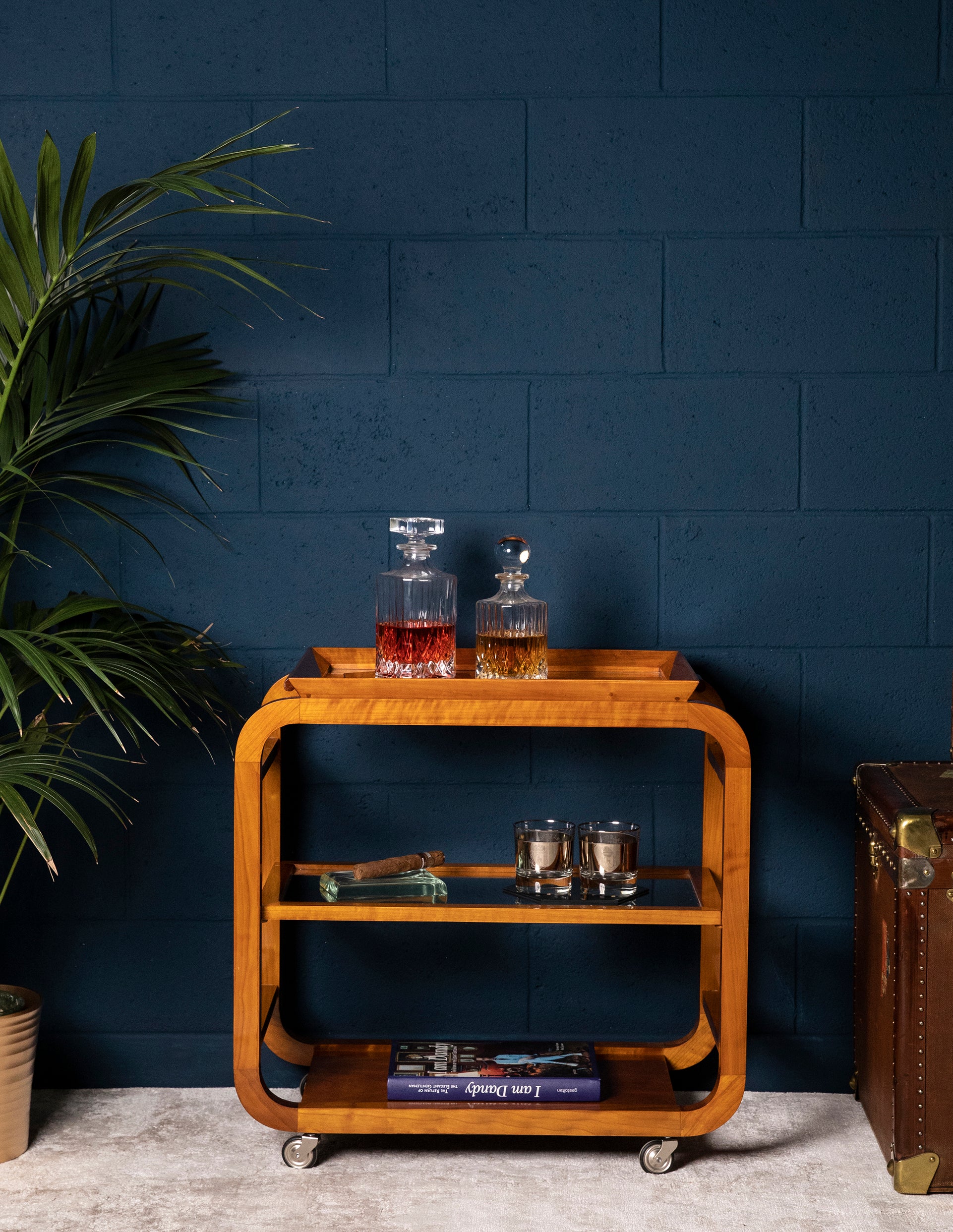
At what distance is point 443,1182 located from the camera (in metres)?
1.88

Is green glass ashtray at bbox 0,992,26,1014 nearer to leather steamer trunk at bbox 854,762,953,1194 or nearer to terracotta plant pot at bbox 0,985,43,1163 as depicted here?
terracotta plant pot at bbox 0,985,43,1163

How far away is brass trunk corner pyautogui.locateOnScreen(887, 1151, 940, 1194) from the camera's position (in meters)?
1.84

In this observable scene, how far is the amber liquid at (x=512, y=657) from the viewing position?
1926 mm

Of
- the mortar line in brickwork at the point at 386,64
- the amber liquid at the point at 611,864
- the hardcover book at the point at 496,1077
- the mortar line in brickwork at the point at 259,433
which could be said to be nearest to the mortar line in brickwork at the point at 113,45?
the mortar line in brickwork at the point at 386,64

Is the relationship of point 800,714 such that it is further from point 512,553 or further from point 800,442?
point 512,553

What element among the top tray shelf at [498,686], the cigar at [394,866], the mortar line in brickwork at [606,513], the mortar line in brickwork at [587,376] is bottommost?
the cigar at [394,866]

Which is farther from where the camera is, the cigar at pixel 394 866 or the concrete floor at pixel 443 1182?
the cigar at pixel 394 866

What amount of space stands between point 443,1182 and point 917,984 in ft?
2.74

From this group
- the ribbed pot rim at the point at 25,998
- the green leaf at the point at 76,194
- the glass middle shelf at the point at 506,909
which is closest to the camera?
the green leaf at the point at 76,194

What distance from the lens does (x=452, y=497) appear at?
7.23 feet

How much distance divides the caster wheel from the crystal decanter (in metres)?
0.83

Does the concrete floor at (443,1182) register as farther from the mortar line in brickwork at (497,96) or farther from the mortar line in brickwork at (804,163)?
the mortar line in brickwork at (497,96)

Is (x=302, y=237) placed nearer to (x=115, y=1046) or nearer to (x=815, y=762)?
(x=815, y=762)

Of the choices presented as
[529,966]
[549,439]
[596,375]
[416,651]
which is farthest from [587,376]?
[529,966]
